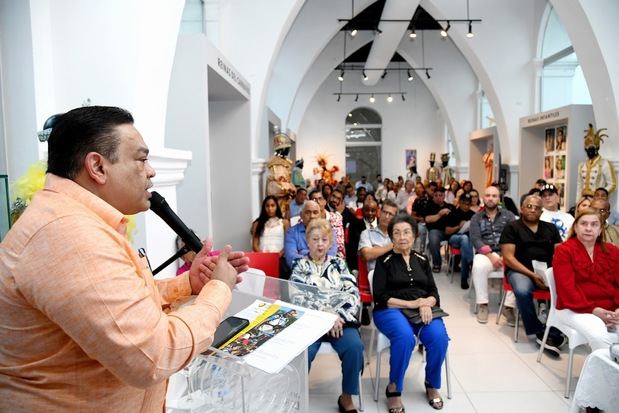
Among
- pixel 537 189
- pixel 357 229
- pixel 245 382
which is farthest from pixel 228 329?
pixel 537 189

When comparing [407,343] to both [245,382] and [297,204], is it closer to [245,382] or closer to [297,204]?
[245,382]

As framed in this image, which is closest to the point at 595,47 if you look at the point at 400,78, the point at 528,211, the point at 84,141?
the point at 528,211

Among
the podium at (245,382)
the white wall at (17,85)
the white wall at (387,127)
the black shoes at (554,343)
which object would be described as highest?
the white wall at (387,127)

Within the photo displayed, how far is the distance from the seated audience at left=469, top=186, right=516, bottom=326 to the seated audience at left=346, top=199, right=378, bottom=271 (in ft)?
3.87

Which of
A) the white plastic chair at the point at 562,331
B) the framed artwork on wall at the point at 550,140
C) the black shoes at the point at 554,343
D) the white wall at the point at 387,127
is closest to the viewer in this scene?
the white plastic chair at the point at 562,331

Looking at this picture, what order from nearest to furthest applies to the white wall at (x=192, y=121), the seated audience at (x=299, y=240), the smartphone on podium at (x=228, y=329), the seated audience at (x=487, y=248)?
the smartphone on podium at (x=228, y=329) → the white wall at (x=192, y=121) → the seated audience at (x=299, y=240) → the seated audience at (x=487, y=248)

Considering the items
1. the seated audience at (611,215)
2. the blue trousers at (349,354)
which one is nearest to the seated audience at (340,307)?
the blue trousers at (349,354)

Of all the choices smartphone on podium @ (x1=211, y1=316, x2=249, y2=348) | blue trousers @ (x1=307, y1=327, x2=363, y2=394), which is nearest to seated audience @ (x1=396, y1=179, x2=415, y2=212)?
blue trousers @ (x1=307, y1=327, x2=363, y2=394)

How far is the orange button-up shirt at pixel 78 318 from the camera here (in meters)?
0.91

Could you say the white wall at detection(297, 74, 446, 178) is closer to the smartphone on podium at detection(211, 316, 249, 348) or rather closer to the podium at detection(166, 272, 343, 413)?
the podium at detection(166, 272, 343, 413)

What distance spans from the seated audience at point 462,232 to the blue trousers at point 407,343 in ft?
10.5

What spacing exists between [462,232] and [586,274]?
3.30 metres

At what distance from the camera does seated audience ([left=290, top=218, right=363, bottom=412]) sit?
3.18m

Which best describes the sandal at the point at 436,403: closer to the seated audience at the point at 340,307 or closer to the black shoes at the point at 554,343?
the seated audience at the point at 340,307
